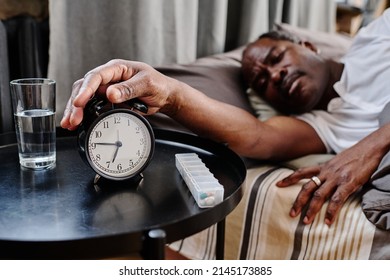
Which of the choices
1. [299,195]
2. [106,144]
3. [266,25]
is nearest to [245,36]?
[266,25]

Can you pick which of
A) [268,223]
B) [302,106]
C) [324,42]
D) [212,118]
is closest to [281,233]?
[268,223]

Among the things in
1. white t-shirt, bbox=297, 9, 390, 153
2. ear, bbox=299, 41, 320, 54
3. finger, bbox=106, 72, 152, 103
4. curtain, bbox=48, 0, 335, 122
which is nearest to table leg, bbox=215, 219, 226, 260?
finger, bbox=106, 72, 152, 103

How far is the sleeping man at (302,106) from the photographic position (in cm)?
90

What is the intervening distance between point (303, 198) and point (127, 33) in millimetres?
674

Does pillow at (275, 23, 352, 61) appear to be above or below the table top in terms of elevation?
above

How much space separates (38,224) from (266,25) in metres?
1.44

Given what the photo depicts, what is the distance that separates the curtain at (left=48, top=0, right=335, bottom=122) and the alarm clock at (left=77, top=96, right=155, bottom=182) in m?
0.52

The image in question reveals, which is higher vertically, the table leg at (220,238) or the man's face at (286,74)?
the man's face at (286,74)

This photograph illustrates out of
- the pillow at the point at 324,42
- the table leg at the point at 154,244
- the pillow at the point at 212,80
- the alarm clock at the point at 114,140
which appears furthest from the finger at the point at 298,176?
the pillow at the point at 324,42

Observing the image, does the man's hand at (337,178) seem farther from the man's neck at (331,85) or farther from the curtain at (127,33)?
the curtain at (127,33)

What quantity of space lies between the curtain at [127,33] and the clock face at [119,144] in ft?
1.79

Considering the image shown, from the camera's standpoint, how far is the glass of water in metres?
0.83

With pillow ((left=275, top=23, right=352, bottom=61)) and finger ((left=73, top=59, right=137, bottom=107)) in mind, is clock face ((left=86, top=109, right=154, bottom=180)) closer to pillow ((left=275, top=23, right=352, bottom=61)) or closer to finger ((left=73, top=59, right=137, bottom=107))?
finger ((left=73, top=59, right=137, bottom=107))
